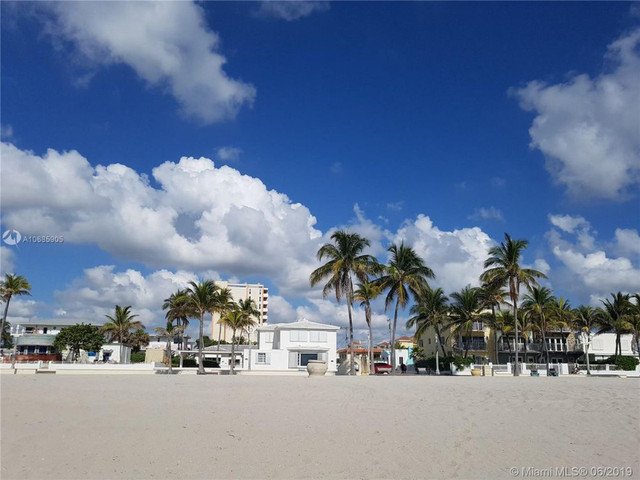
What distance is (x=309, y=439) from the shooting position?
8.86m

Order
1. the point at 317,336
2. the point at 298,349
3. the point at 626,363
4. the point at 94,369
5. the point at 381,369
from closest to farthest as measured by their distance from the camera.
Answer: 1. the point at 94,369
2. the point at 626,363
3. the point at 298,349
4. the point at 317,336
5. the point at 381,369

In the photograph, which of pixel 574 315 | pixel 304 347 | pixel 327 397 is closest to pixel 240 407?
pixel 327 397

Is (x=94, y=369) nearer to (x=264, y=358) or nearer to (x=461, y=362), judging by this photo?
(x=264, y=358)

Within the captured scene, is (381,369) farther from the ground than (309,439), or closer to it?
closer to it

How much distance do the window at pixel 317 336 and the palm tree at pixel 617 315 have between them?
107 feet

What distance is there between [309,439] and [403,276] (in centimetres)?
3684

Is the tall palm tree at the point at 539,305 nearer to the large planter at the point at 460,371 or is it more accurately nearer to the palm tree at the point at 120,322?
the large planter at the point at 460,371

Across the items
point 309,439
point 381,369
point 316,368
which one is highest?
point 309,439

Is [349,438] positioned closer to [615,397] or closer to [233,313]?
[615,397]

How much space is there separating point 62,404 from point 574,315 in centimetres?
6113

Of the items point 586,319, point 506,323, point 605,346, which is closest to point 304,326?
point 506,323

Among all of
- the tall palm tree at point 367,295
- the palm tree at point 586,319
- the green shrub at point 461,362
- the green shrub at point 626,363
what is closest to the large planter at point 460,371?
the green shrub at point 461,362

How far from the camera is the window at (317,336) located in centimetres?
5269

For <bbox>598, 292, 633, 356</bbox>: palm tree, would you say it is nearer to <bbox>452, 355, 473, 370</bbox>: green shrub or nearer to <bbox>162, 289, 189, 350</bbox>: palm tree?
<bbox>452, 355, 473, 370</bbox>: green shrub
